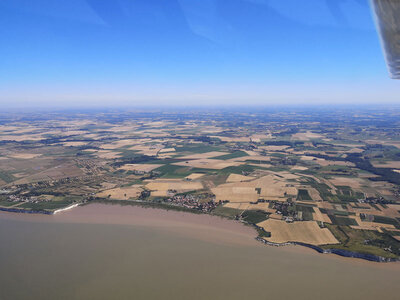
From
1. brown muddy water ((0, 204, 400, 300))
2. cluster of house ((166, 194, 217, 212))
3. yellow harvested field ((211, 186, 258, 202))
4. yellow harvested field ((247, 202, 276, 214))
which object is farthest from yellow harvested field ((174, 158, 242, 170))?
brown muddy water ((0, 204, 400, 300))

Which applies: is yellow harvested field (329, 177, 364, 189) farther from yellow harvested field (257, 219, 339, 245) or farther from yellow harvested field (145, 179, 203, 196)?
yellow harvested field (145, 179, 203, 196)

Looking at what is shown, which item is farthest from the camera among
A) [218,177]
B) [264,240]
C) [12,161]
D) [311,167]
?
[12,161]

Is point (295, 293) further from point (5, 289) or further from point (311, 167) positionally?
point (311, 167)

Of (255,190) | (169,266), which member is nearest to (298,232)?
(255,190)

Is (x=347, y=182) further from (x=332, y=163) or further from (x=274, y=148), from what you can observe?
(x=274, y=148)

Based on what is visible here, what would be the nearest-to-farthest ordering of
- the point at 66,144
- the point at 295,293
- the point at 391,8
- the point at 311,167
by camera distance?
the point at 391,8 < the point at 295,293 < the point at 311,167 < the point at 66,144

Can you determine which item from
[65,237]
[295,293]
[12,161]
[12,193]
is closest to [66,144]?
[12,161]
